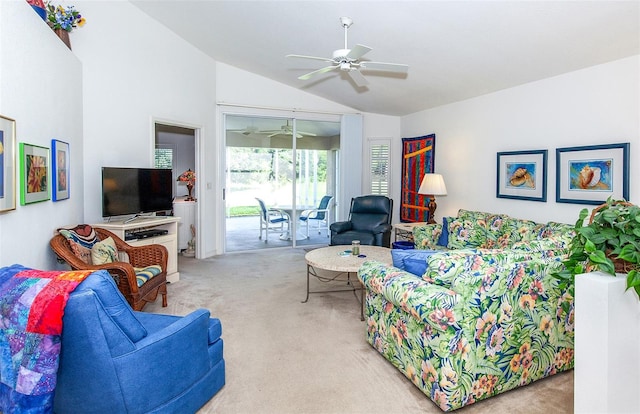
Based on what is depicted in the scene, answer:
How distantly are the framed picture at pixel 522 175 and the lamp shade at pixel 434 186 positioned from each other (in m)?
0.75

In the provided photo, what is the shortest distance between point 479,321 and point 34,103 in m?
3.24

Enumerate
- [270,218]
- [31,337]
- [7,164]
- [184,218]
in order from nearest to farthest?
1. [31,337]
2. [7,164]
3. [184,218]
4. [270,218]

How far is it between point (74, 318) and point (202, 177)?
14.7ft

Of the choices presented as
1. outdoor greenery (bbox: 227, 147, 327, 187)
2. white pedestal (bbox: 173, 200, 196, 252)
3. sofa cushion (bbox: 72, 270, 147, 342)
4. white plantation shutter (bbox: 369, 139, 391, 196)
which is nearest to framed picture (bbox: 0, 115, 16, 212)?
sofa cushion (bbox: 72, 270, 147, 342)

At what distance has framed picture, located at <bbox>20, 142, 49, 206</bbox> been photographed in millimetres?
2436

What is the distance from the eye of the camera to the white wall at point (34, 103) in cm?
223

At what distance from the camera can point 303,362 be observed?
8.55 feet

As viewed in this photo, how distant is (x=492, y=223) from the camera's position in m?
4.29

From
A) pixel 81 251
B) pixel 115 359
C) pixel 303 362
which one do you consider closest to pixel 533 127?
pixel 303 362

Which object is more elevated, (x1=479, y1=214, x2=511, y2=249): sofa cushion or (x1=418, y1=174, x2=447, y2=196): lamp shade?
(x1=418, y1=174, x2=447, y2=196): lamp shade

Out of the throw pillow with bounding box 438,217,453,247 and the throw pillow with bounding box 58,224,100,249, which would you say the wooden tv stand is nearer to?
the throw pillow with bounding box 58,224,100,249

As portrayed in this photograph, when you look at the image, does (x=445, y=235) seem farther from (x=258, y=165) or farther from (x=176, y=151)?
(x=176, y=151)

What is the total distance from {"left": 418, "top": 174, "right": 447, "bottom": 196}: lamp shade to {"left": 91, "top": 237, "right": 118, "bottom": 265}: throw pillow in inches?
155

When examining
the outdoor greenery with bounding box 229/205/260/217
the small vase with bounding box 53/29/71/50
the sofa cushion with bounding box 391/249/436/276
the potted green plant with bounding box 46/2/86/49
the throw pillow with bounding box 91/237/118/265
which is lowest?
the throw pillow with bounding box 91/237/118/265
